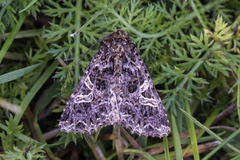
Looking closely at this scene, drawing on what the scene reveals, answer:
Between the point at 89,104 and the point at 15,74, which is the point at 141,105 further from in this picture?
the point at 15,74

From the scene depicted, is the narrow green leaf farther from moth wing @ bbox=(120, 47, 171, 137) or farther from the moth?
moth wing @ bbox=(120, 47, 171, 137)

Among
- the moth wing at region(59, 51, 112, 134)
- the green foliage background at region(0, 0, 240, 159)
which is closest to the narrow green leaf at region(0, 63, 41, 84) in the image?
the green foliage background at region(0, 0, 240, 159)

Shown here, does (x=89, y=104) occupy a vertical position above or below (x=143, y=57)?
below

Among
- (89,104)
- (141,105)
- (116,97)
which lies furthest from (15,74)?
(141,105)

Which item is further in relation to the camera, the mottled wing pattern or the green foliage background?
the green foliage background

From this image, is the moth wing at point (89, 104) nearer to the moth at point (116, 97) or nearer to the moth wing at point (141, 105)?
the moth at point (116, 97)

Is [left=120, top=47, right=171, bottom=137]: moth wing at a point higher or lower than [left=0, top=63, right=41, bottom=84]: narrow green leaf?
lower
